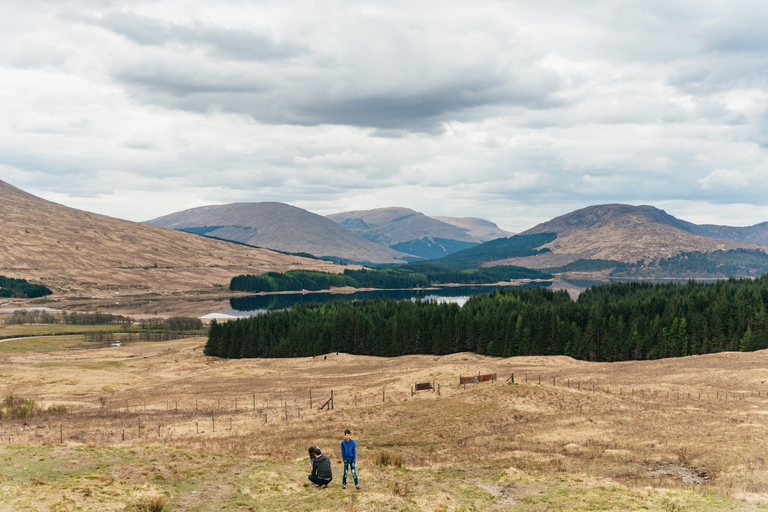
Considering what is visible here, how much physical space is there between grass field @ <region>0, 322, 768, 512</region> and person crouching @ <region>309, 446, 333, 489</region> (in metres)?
0.69

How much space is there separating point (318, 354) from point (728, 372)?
90910mm

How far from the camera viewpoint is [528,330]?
13175cm

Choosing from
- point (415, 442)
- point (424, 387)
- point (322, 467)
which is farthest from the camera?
point (424, 387)

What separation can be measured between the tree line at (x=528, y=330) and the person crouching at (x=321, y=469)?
351 ft

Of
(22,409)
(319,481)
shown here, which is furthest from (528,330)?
(319,481)

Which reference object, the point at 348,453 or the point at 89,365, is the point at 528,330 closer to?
the point at 89,365

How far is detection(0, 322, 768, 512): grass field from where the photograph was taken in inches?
1115

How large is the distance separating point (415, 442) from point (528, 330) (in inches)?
3612

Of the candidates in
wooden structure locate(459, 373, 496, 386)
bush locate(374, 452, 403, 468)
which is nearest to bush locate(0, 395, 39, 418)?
bush locate(374, 452, 403, 468)

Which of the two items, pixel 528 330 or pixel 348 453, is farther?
pixel 528 330

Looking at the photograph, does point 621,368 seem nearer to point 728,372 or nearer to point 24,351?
point 728,372

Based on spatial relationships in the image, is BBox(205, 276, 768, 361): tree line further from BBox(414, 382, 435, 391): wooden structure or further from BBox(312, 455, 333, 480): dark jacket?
BBox(312, 455, 333, 480): dark jacket

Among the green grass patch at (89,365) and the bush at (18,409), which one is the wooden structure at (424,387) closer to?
the bush at (18,409)

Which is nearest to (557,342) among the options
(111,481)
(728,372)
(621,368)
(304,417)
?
(621,368)
